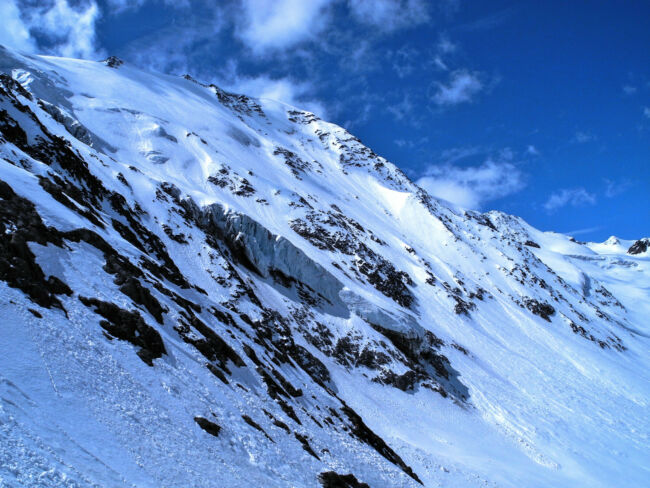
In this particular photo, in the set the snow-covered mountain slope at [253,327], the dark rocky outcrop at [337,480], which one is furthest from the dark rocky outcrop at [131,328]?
the dark rocky outcrop at [337,480]

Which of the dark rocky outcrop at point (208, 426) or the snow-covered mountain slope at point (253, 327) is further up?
the snow-covered mountain slope at point (253, 327)

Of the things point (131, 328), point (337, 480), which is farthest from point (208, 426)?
point (337, 480)

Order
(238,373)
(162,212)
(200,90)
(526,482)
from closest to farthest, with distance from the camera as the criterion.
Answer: (238,373)
(526,482)
(162,212)
(200,90)

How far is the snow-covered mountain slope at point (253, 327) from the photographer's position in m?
10.9

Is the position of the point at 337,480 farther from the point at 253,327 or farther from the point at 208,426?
the point at 253,327

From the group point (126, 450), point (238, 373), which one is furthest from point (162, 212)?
point (126, 450)

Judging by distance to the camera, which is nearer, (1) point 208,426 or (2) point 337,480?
(1) point 208,426

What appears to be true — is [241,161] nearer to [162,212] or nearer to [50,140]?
[162,212]

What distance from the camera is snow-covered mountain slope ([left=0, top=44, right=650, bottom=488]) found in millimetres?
10938

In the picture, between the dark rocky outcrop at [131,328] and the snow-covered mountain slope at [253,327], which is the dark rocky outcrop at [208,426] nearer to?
the snow-covered mountain slope at [253,327]

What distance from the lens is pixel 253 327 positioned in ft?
97.1

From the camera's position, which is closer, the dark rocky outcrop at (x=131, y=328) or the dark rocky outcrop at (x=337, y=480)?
the dark rocky outcrop at (x=131, y=328)

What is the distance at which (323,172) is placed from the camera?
116 meters

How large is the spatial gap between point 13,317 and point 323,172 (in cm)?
10820
